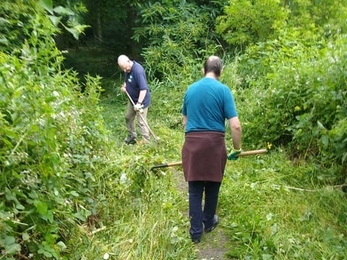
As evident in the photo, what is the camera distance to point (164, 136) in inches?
304

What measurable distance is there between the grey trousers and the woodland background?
0.42 metres

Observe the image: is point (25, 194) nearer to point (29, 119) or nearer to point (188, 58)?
point (29, 119)

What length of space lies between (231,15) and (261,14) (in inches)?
28.6

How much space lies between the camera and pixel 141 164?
4.57m

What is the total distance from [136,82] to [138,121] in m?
0.68

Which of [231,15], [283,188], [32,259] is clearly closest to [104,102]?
[231,15]

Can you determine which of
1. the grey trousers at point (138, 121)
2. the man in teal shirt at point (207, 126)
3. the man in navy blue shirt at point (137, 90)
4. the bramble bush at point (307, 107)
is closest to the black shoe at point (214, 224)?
the man in teal shirt at point (207, 126)

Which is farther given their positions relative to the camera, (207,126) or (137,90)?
(137,90)

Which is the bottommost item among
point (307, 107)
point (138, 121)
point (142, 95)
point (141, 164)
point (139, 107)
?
point (138, 121)

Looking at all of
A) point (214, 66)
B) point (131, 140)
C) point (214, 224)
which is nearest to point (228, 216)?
point (214, 224)

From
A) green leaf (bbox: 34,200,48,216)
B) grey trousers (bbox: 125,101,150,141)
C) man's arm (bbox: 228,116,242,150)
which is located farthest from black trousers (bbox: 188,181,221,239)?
grey trousers (bbox: 125,101,150,141)

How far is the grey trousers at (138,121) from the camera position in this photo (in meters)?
7.29

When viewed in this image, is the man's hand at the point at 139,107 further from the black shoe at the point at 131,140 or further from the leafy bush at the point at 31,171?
the leafy bush at the point at 31,171

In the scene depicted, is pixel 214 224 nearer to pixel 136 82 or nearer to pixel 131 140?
pixel 136 82
